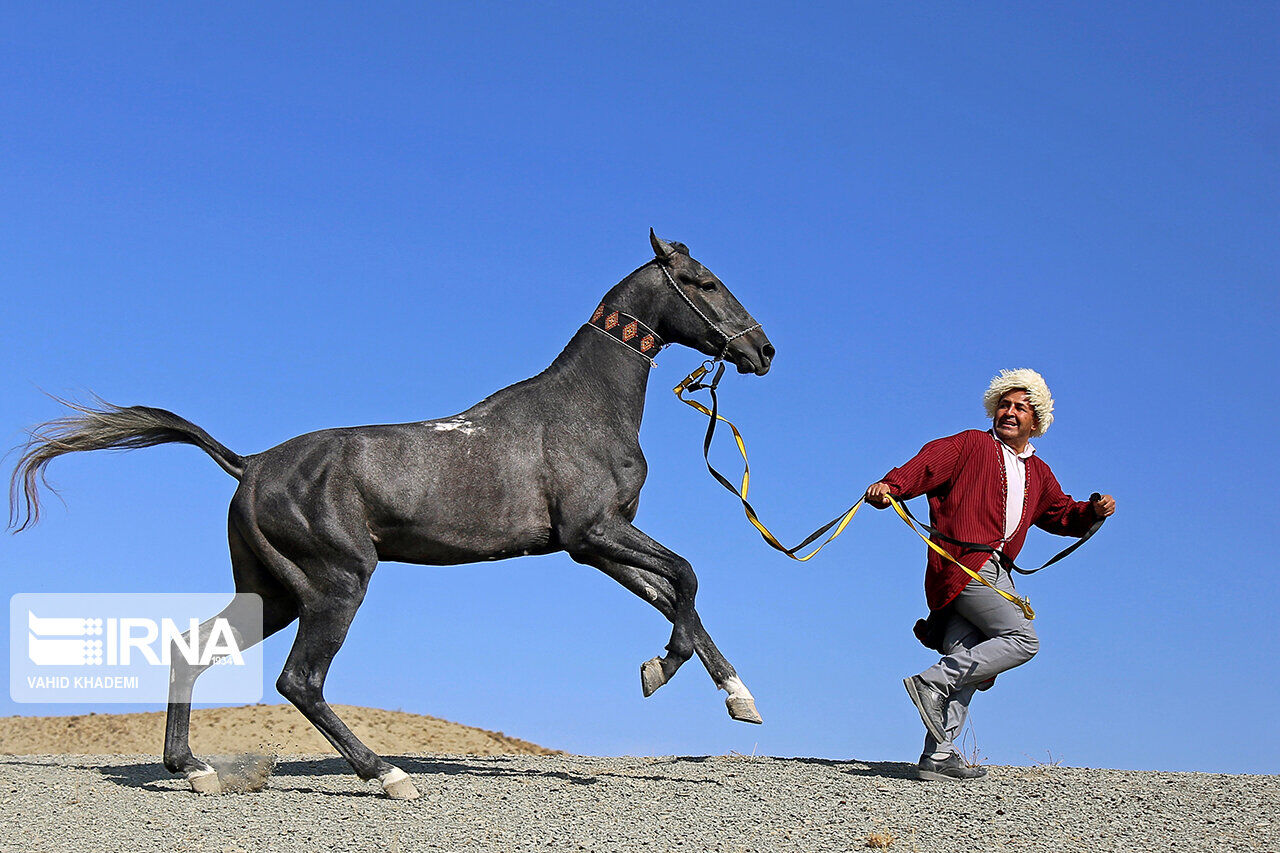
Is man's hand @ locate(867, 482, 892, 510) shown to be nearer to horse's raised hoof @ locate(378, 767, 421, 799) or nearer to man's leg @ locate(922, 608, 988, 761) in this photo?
man's leg @ locate(922, 608, 988, 761)

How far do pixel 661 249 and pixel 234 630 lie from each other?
3857 millimetres

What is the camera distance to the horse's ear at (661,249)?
8.40 metres

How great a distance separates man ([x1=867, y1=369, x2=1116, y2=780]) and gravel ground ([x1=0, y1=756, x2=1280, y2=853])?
1.58 feet

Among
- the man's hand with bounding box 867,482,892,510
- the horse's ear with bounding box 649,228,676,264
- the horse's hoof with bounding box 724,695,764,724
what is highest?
the horse's ear with bounding box 649,228,676,264

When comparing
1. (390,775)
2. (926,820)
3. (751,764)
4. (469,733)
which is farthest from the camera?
(469,733)

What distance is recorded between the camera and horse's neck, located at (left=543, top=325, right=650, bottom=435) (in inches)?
324

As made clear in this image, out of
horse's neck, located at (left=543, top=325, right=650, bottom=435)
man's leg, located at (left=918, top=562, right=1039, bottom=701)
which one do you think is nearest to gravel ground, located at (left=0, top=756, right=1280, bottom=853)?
man's leg, located at (left=918, top=562, right=1039, bottom=701)

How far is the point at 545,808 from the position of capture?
7.16m

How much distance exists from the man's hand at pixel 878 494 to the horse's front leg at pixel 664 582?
4.05 feet

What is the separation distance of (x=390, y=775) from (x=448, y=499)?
1711 mm

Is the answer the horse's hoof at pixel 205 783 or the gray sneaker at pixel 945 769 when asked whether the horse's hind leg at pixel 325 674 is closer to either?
the horse's hoof at pixel 205 783

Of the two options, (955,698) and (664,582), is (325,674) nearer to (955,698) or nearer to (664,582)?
(664,582)

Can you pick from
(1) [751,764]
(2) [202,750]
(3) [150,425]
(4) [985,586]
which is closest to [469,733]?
(2) [202,750]

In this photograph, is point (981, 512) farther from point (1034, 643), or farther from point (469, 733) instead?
point (469, 733)
